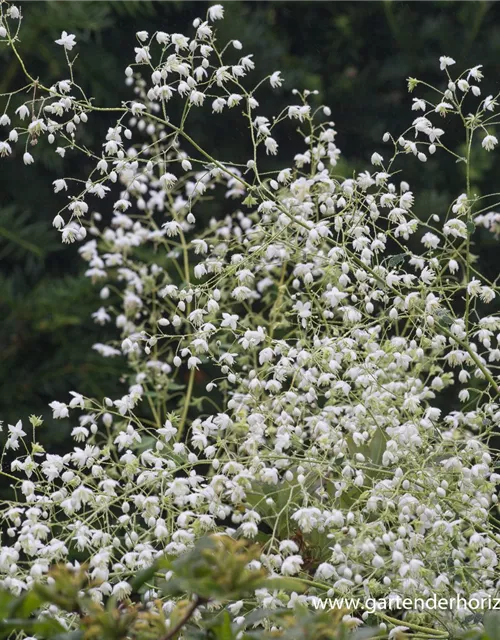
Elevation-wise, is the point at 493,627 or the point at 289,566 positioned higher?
the point at 289,566

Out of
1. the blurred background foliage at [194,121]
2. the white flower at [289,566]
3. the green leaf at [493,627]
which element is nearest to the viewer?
the green leaf at [493,627]

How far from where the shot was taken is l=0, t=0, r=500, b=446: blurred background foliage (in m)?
2.03

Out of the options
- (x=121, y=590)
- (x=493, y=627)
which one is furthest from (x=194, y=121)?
(x=493, y=627)

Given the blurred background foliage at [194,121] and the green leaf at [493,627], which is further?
the blurred background foliage at [194,121]

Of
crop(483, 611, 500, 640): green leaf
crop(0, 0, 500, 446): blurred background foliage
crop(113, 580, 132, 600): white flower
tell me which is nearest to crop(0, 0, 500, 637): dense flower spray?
crop(113, 580, 132, 600): white flower

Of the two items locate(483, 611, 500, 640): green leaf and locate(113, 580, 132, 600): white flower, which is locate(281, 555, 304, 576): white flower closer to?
locate(113, 580, 132, 600): white flower

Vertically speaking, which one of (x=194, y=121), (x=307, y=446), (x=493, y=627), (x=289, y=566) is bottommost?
(x=493, y=627)

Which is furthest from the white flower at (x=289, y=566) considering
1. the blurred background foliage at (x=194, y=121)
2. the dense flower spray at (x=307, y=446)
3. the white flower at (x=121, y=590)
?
the blurred background foliage at (x=194, y=121)

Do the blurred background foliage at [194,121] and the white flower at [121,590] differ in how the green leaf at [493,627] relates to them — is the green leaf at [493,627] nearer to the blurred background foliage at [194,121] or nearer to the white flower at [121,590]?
the white flower at [121,590]

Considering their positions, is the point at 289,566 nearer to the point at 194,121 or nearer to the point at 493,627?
the point at 493,627

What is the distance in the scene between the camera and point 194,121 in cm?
233

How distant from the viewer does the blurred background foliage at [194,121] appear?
2033 mm

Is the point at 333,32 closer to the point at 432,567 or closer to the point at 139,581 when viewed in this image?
the point at 432,567

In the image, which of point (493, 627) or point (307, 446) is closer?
point (493, 627)
